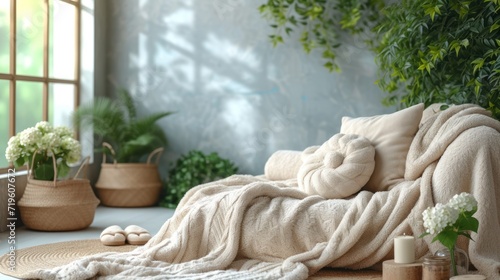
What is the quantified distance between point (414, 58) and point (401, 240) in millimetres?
1812

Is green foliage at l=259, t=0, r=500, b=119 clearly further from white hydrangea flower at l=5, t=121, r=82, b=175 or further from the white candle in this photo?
white hydrangea flower at l=5, t=121, r=82, b=175

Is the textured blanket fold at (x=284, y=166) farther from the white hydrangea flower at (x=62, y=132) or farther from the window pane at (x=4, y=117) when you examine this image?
the window pane at (x=4, y=117)

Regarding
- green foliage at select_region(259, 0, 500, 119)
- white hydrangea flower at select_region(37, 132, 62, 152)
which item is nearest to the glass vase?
green foliage at select_region(259, 0, 500, 119)

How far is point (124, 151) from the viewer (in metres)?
6.04

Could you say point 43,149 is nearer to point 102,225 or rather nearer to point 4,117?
point 4,117

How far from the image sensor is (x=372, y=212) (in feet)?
11.2

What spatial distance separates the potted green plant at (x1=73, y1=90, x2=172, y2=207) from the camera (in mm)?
5953

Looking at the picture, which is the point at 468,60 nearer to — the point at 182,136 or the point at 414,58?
the point at 414,58

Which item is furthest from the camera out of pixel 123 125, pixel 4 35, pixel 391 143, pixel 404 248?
pixel 123 125

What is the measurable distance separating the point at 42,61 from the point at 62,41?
381 millimetres

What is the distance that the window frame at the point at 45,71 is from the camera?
510 centimetres

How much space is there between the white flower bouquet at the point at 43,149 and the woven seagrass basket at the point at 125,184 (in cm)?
96

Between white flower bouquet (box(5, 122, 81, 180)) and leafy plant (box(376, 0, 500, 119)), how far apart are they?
2083mm

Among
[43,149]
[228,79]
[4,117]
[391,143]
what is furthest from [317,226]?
[228,79]
